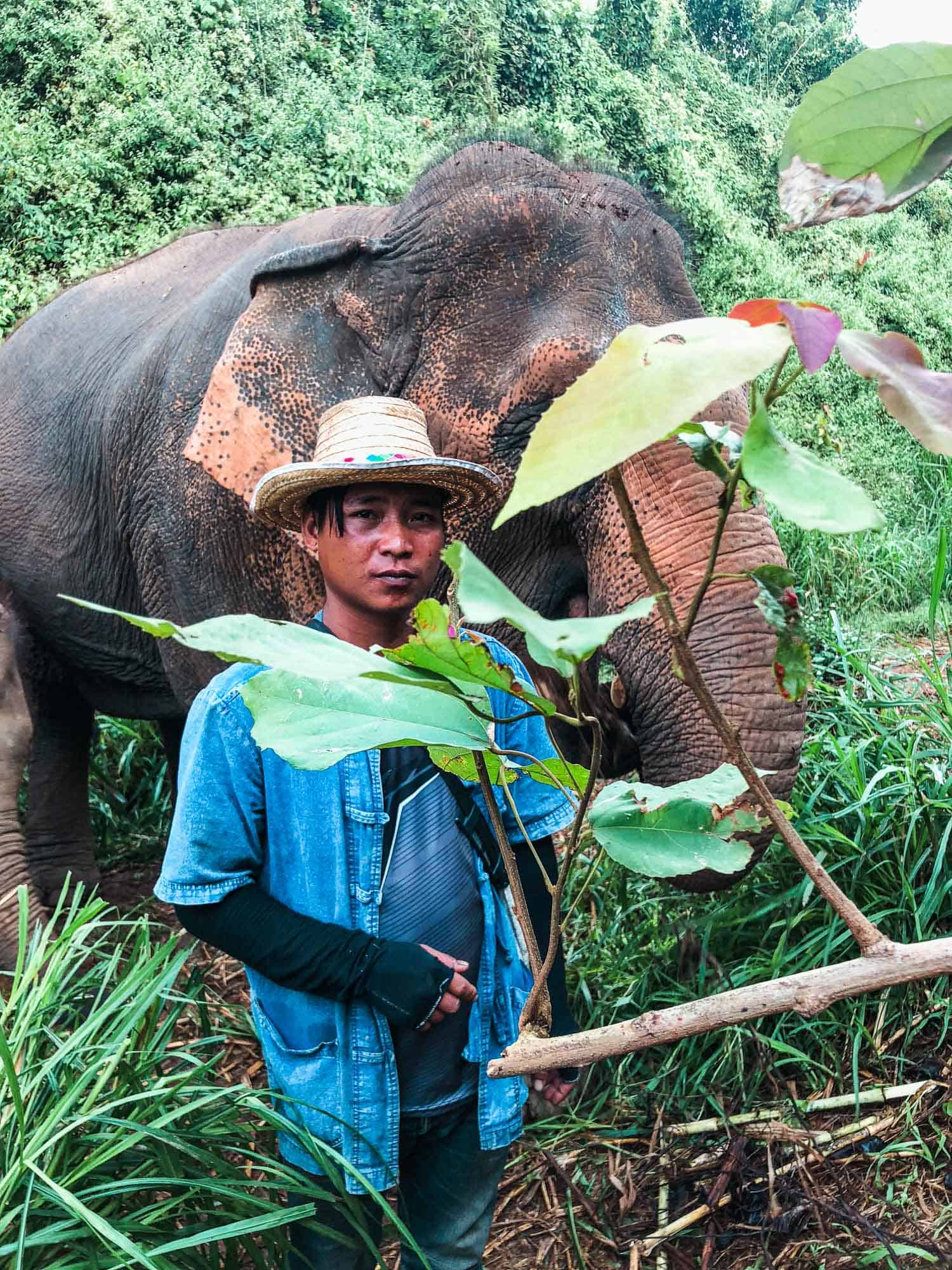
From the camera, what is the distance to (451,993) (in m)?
1.68

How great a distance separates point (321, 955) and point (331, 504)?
68 centimetres

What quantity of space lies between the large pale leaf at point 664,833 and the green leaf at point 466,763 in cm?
8

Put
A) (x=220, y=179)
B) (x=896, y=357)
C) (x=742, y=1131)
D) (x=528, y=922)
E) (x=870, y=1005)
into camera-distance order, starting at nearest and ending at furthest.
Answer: (x=896, y=357) → (x=528, y=922) → (x=742, y=1131) → (x=870, y=1005) → (x=220, y=179)

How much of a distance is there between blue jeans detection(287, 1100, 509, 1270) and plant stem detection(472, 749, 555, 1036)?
1.10 m

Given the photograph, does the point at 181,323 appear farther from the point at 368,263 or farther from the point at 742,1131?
the point at 742,1131

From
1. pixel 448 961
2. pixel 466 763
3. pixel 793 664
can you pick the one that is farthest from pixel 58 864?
pixel 793 664

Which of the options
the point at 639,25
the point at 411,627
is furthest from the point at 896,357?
the point at 639,25

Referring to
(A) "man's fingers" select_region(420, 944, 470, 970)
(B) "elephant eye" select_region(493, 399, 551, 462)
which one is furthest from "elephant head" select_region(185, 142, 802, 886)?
(A) "man's fingers" select_region(420, 944, 470, 970)

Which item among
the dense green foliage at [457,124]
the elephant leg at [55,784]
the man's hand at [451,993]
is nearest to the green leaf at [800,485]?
the man's hand at [451,993]

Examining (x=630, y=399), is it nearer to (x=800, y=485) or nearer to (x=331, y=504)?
(x=800, y=485)

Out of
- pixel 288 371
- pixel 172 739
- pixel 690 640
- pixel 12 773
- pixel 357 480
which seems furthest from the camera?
pixel 172 739

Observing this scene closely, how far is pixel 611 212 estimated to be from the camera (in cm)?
279

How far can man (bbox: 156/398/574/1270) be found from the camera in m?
1.69

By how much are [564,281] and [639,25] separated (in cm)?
918
